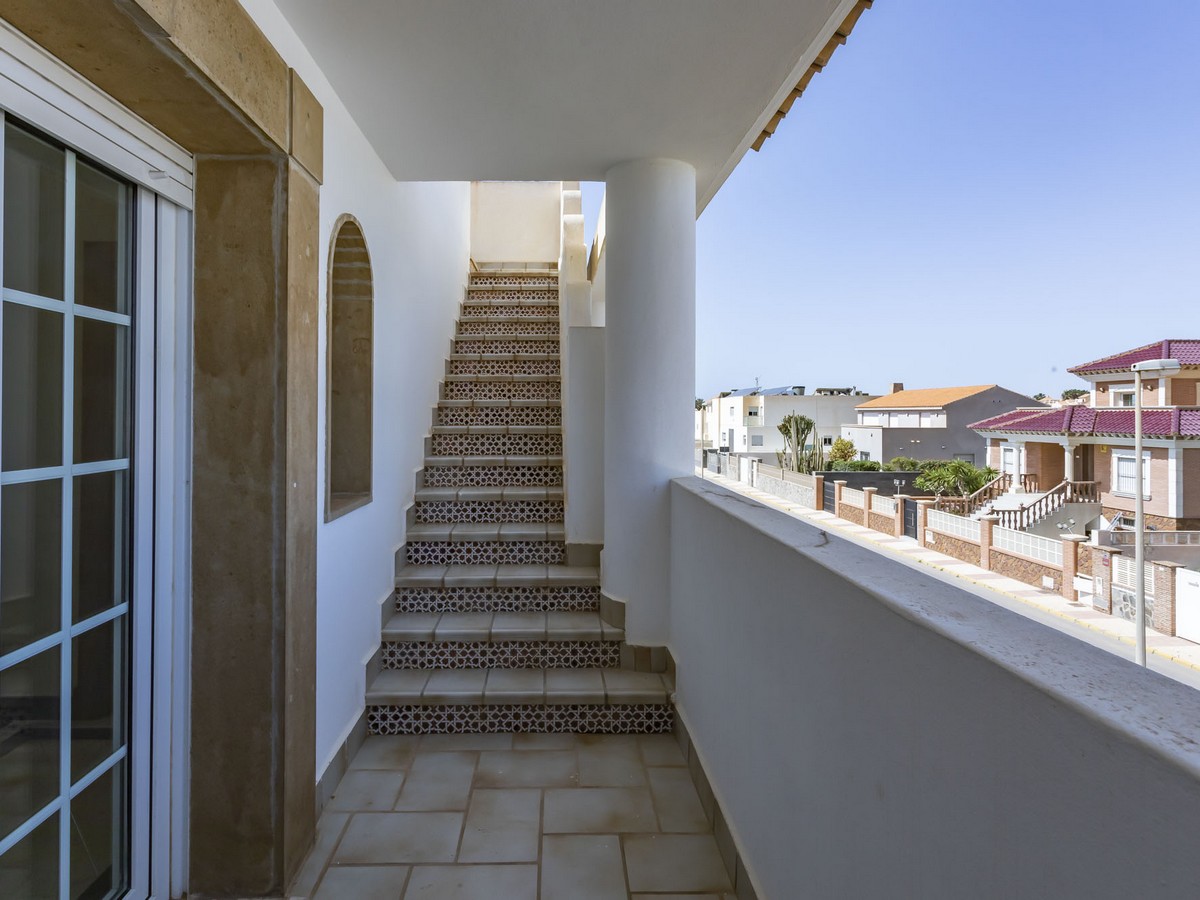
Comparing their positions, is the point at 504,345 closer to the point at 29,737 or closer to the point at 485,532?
the point at 485,532

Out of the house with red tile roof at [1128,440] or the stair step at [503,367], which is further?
the stair step at [503,367]

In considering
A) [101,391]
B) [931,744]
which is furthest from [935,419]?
[101,391]

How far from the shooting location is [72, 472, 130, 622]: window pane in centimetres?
155

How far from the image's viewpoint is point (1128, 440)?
1.60 meters

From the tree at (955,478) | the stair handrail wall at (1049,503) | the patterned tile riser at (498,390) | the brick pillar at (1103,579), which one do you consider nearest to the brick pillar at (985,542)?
the stair handrail wall at (1049,503)

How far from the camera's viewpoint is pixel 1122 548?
4.02 ft

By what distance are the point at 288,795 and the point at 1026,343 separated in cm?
316

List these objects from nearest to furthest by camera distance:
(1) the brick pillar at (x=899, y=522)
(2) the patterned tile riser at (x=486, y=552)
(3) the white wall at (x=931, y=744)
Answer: (3) the white wall at (x=931, y=744), (1) the brick pillar at (x=899, y=522), (2) the patterned tile riser at (x=486, y=552)

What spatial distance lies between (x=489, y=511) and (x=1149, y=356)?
3271mm

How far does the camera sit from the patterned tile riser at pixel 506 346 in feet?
17.9

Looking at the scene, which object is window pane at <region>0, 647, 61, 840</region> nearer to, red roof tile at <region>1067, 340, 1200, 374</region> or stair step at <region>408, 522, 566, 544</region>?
stair step at <region>408, 522, 566, 544</region>

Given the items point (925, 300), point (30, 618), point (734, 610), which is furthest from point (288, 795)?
point (925, 300)

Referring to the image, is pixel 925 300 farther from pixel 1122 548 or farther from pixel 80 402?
pixel 80 402

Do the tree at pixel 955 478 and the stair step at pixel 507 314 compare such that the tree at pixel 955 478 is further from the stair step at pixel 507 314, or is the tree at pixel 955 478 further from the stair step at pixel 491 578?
the stair step at pixel 507 314
